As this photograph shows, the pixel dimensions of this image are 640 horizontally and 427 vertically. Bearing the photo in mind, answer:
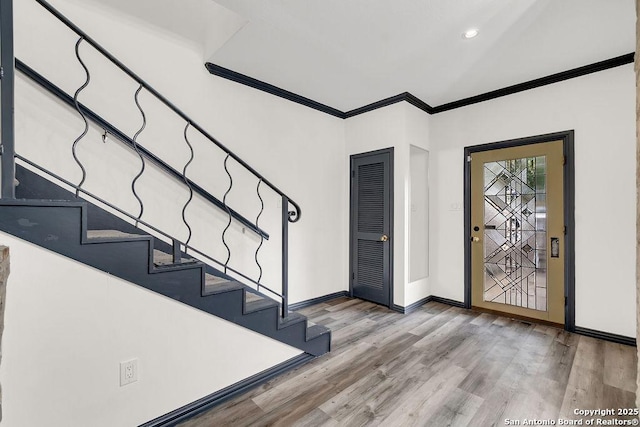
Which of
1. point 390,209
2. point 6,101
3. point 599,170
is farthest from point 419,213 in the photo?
point 6,101

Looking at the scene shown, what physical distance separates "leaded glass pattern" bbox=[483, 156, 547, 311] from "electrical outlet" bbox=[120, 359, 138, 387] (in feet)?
11.8

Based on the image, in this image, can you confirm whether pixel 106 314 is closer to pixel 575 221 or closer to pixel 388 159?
pixel 388 159

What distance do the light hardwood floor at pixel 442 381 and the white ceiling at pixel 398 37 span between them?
268cm

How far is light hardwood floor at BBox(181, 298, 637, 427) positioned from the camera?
176 centimetres

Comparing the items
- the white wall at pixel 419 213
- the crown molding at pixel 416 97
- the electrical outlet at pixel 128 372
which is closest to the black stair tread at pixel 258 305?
the electrical outlet at pixel 128 372

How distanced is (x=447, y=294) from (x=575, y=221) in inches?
63.9

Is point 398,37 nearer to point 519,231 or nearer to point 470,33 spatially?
point 470,33

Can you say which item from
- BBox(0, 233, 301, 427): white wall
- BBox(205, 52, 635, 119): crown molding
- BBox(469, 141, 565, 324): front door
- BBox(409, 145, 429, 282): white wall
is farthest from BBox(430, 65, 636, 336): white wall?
BBox(0, 233, 301, 427): white wall

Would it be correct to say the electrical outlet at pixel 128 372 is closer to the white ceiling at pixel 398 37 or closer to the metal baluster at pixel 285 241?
the metal baluster at pixel 285 241

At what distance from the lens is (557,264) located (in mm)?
3084

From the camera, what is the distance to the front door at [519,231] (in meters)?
3.09

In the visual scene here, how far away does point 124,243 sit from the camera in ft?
4.72

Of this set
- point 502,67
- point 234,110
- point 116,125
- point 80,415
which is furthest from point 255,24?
point 80,415

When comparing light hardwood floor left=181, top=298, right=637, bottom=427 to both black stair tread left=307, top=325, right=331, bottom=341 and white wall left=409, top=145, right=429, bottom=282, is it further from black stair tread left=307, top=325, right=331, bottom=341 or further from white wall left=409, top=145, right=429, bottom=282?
white wall left=409, top=145, right=429, bottom=282
